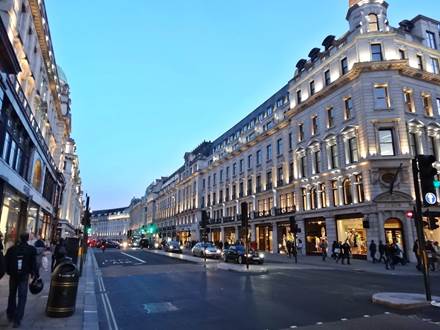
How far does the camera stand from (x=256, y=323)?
7.38m

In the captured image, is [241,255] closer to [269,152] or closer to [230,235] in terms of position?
[269,152]

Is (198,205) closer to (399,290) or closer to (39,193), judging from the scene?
(39,193)

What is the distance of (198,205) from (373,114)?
4810 cm

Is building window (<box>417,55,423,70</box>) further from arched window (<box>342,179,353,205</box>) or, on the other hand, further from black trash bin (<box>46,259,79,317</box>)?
black trash bin (<box>46,259,79,317</box>)

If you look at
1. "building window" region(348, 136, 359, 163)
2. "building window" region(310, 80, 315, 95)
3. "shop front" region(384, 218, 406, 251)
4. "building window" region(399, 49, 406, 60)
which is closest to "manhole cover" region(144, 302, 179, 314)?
"shop front" region(384, 218, 406, 251)

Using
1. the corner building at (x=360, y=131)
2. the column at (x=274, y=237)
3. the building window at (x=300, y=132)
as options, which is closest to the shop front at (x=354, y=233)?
the corner building at (x=360, y=131)

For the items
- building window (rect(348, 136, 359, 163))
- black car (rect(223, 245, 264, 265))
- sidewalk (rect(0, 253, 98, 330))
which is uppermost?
building window (rect(348, 136, 359, 163))

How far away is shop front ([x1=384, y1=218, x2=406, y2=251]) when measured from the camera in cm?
2730

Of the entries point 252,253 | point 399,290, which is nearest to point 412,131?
point 252,253

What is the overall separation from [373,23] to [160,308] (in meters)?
33.0

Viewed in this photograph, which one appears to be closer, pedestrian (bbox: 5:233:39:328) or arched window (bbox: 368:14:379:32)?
pedestrian (bbox: 5:233:39:328)

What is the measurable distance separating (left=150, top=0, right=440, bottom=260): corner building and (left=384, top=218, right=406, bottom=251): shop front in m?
0.07

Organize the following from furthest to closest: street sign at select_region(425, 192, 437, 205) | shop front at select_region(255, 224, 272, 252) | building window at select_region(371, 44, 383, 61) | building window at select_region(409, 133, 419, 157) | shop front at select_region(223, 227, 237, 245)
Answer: shop front at select_region(223, 227, 237, 245) → shop front at select_region(255, 224, 272, 252) → building window at select_region(371, 44, 383, 61) → building window at select_region(409, 133, 419, 157) → street sign at select_region(425, 192, 437, 205)

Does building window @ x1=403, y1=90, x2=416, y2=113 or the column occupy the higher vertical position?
building window @ x1=403, y1=90, x2=416, y2=113
